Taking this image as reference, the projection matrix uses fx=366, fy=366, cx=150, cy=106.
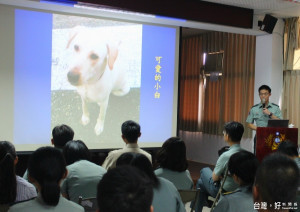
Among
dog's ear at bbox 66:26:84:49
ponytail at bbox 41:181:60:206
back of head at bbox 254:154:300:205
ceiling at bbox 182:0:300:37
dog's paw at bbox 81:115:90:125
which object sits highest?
ceiling at bbox 182:0:300:37

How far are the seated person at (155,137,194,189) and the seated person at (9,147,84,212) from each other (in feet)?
3.33

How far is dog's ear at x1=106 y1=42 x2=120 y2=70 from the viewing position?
4879 millimetres

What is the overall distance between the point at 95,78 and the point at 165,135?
1.38m

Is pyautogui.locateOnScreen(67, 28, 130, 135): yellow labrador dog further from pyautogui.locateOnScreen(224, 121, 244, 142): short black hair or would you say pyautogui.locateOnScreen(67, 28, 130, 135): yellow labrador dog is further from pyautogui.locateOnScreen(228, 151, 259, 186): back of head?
pyautogui.locateOnScreen(228, 151, 259, 186): back of head

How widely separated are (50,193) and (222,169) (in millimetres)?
1798

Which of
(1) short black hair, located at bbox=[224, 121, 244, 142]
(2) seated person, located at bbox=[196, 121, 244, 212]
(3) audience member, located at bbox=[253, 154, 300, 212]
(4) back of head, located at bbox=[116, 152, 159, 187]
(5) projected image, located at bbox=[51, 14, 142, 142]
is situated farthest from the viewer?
(5) projected image, located at bbox=[51, 14, 142, 142]

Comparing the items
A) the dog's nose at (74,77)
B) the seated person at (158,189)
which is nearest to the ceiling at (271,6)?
the dog's nose at (74,77)

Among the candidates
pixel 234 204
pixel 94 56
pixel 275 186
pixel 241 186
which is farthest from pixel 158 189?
pixel 94 56

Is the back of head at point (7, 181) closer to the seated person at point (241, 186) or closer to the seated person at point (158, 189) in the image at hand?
the seated person at point (158, 189)

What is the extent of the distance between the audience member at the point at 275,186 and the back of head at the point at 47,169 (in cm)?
86

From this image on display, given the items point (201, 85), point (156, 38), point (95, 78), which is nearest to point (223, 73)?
point (201, 85)

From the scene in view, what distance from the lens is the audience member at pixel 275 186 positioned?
1249 millimetres

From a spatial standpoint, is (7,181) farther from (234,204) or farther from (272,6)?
(272,6)

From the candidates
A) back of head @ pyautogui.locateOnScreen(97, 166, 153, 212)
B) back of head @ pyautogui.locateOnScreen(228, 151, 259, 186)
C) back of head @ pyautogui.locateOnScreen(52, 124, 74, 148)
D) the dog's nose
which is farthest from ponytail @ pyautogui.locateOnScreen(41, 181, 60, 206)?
the dog's nose
